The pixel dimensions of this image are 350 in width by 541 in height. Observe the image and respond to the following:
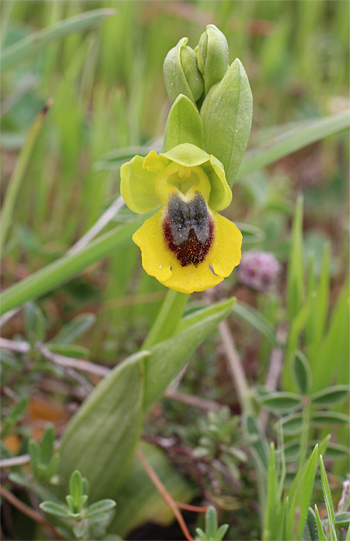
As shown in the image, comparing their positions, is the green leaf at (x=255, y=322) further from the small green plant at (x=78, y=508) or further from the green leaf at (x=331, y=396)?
the small green plant at (x=78, y=508)

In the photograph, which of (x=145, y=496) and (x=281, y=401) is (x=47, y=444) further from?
(x=281, y=401)

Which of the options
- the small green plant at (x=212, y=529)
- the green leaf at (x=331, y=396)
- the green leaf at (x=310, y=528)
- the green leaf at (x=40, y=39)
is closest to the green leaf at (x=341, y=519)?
the green leaf at (x=310, y=528)

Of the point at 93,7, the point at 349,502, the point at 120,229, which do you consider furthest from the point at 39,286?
the point at 93,7

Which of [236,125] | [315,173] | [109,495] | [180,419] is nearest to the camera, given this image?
[236,125]

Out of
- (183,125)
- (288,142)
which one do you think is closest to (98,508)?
(183,125)

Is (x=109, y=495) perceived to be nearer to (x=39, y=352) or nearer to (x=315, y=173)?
(x=39, y=352)

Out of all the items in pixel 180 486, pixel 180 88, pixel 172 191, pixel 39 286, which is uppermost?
pixel 180 88
